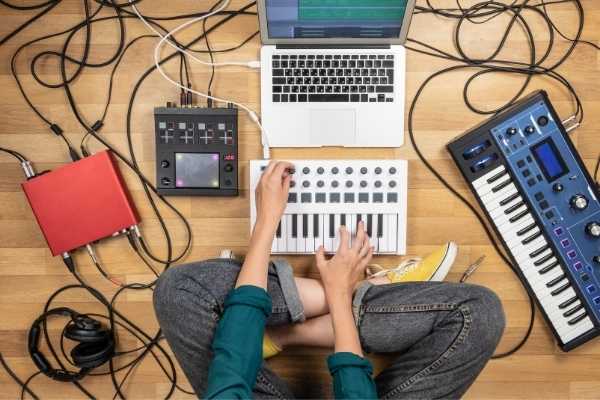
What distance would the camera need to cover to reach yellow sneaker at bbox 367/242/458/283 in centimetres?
134

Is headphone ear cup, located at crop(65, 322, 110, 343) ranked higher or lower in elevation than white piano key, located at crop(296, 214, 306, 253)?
lower

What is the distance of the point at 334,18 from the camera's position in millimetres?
1181

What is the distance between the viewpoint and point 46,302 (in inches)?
56.0

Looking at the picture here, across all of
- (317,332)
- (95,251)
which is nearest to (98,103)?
(95,251)

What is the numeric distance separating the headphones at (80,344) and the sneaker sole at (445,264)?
86 cm

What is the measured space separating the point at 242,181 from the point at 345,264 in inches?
13.6

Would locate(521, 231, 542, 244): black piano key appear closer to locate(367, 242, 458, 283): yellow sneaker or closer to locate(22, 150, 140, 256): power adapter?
→ locate(367, 242, 458, 283): yellow sneaker

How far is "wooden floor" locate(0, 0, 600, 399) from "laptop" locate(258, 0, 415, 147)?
5 cm

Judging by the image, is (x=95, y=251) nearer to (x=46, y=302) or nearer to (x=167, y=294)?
(x=46, y=302)

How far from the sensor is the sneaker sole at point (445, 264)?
1337mm

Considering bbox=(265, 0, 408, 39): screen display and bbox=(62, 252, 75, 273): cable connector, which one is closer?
bbox=(265, 0, 408, 39): screen display

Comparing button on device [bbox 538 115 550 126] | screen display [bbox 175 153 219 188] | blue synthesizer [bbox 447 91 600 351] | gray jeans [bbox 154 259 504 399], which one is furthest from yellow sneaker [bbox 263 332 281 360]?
button on device [bbox 538 115 550 126]

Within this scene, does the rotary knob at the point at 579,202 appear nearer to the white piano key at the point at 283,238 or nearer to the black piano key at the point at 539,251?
the black piano key at the point at 539,251

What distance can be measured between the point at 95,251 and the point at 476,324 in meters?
0.98
